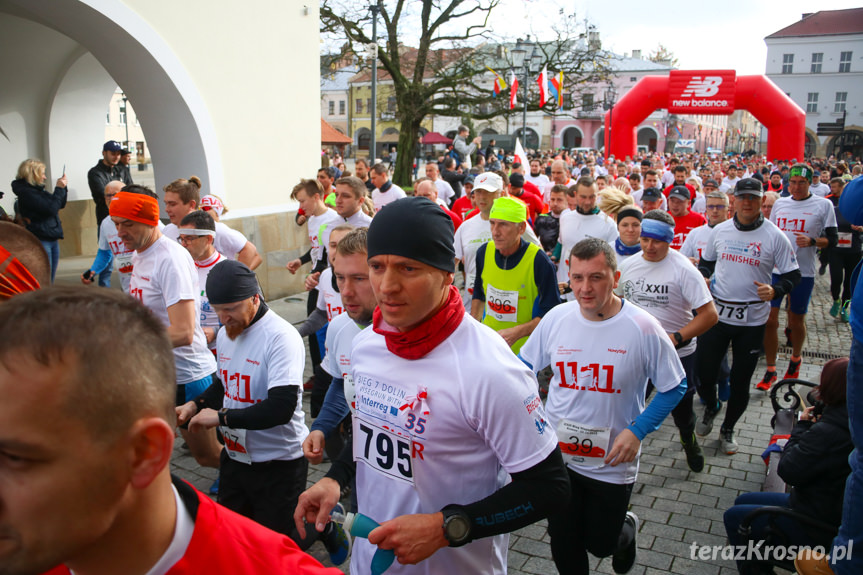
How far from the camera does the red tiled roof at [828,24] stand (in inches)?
2781

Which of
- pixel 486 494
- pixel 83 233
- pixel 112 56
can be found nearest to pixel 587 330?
pixel 486 494

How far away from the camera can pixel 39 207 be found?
29.2ft

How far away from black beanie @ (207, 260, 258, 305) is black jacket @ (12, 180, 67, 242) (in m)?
7.20

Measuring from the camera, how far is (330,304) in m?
5.24

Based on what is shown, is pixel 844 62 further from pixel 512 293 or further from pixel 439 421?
pixel 439 421

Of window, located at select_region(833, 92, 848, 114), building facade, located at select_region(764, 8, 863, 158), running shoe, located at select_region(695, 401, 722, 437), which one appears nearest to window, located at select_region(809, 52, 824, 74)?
building facade, located at select_region(764, 8, 863, 158)

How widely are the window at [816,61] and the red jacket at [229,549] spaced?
284 feet

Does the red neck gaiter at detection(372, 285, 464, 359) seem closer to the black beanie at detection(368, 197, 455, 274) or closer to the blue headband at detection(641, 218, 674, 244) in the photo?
the black beanie at detection(368, 197, 455, 274)

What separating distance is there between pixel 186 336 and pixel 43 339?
3.26 meters

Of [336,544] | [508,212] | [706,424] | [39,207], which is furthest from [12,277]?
[39,207]

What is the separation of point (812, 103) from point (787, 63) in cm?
541

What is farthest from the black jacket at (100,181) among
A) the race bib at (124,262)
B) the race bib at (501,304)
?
the race bib at (501,304)

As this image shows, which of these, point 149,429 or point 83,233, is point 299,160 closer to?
point 83,233

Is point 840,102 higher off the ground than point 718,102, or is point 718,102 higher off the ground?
point 840,102
